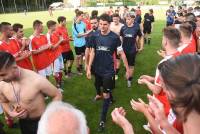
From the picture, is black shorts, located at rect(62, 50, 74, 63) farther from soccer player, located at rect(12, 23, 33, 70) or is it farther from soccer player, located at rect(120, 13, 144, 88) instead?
soccer player, located at rect(12, 23, 33, 70)

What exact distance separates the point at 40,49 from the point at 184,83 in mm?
7112

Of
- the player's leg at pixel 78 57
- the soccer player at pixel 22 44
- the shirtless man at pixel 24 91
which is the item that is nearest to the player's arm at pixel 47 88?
the shirtless man at pixel 24 91

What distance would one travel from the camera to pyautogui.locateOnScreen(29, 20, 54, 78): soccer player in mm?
8935

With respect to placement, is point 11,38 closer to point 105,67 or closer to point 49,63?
point 49,63

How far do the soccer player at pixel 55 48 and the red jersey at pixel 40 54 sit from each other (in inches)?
11.0

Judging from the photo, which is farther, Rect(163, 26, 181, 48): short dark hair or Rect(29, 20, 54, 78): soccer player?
Rect(29, 20, 54, 78): soccer player

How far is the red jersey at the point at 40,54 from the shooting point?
8.93 metres

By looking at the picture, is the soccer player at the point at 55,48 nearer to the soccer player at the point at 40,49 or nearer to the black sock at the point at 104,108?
the soccer player at the point at 40,49

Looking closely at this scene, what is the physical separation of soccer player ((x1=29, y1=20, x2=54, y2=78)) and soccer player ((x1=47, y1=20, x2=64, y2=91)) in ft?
0.93

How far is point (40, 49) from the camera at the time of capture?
9023 mm

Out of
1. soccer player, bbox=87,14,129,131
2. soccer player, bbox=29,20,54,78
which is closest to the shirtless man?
soccer player, bbox=87,14,129,131

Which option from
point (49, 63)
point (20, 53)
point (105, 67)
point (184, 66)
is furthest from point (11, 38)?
point (184, 66)

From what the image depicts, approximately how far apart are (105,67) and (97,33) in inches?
32.2

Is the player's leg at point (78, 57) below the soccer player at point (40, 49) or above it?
below
